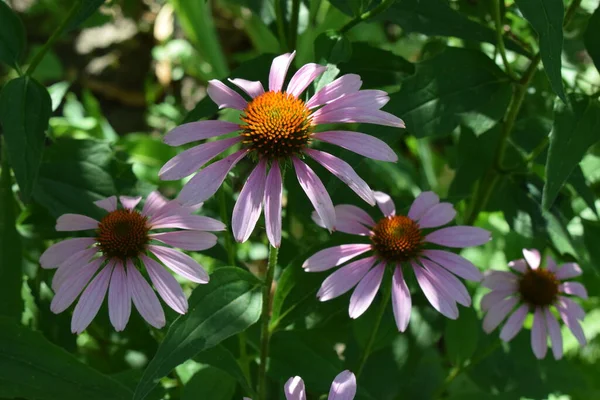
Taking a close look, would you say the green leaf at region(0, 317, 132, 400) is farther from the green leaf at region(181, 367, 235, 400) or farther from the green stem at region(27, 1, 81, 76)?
the green stem at region(27, 1, 81, 76)

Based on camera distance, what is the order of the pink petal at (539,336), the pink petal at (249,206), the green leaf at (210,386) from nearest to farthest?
the pink petal at (249,206) < the green leaf at (210,386) < the pink petal at (539,336)

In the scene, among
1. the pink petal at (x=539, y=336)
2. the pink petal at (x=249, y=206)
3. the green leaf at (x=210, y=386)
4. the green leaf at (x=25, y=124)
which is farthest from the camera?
the pink petal at (x=539, y=336)

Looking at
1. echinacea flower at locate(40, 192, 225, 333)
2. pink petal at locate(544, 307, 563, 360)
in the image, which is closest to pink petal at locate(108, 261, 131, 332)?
echinacea flower at locate(40, 192, 225, 333)

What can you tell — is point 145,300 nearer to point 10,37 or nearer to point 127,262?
point 127,262

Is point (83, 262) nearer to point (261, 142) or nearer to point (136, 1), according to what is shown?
point (261, 142)

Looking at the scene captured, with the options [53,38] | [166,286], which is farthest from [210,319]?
[53,38]

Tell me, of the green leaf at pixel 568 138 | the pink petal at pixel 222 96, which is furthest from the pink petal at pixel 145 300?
the green leaf at pixel 568 138

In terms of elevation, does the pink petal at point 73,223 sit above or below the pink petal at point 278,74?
below

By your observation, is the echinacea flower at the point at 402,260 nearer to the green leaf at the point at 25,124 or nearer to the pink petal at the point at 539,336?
the pink petal at the point at 539,336
